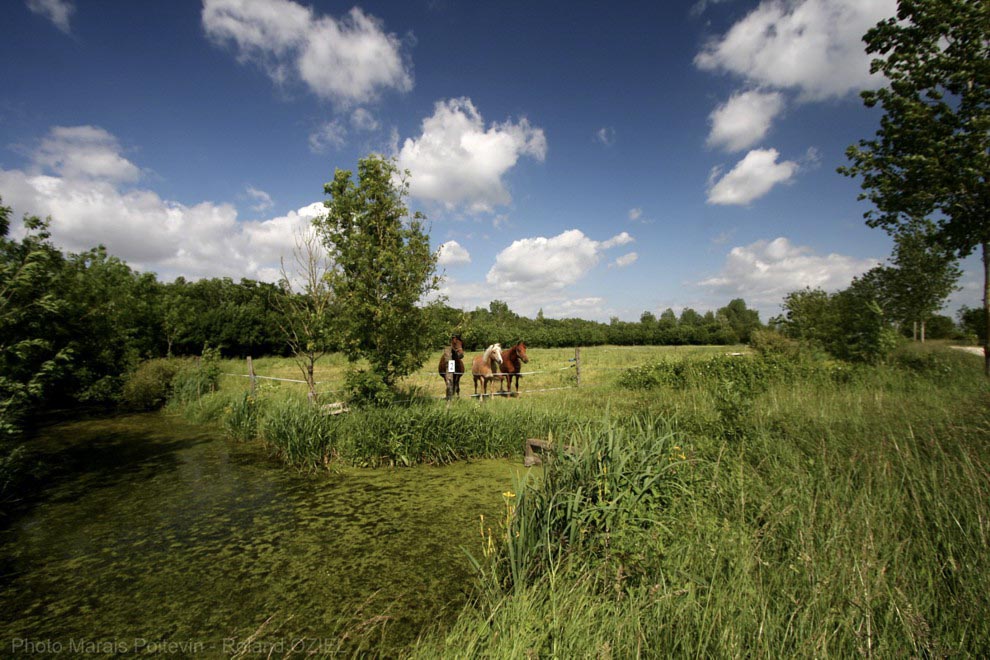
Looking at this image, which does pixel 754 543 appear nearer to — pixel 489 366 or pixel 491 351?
pixel 491 351

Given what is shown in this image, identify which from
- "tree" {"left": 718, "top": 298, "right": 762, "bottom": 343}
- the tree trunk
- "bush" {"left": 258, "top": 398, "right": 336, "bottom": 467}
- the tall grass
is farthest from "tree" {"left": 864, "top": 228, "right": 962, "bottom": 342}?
"tree" {"left": 718, "top": 298, "right": 762, "bottom": 343}

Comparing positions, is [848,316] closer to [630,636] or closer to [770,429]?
[770,429]

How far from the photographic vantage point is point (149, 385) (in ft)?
43.8

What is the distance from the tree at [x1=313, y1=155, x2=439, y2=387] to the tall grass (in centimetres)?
454

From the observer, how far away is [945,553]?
2523 millimetres

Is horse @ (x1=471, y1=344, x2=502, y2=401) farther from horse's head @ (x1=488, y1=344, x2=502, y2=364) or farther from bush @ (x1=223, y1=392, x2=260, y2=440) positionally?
bush @ (x1=223, y1=392, x2=260, y2=440)

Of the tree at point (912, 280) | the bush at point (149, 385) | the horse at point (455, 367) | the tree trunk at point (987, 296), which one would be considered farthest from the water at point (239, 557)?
the tree at point (912, 280)

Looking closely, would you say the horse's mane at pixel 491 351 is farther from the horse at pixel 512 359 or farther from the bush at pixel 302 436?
the bush at pixel 302 436

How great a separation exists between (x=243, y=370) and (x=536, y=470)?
1951cm

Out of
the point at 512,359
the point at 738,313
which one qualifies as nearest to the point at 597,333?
the point at 512,359

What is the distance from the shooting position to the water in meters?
3.04

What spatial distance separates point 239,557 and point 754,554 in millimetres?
4761

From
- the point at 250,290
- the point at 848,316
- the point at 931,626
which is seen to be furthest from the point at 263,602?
the point at 250,290

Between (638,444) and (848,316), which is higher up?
(848,316)
